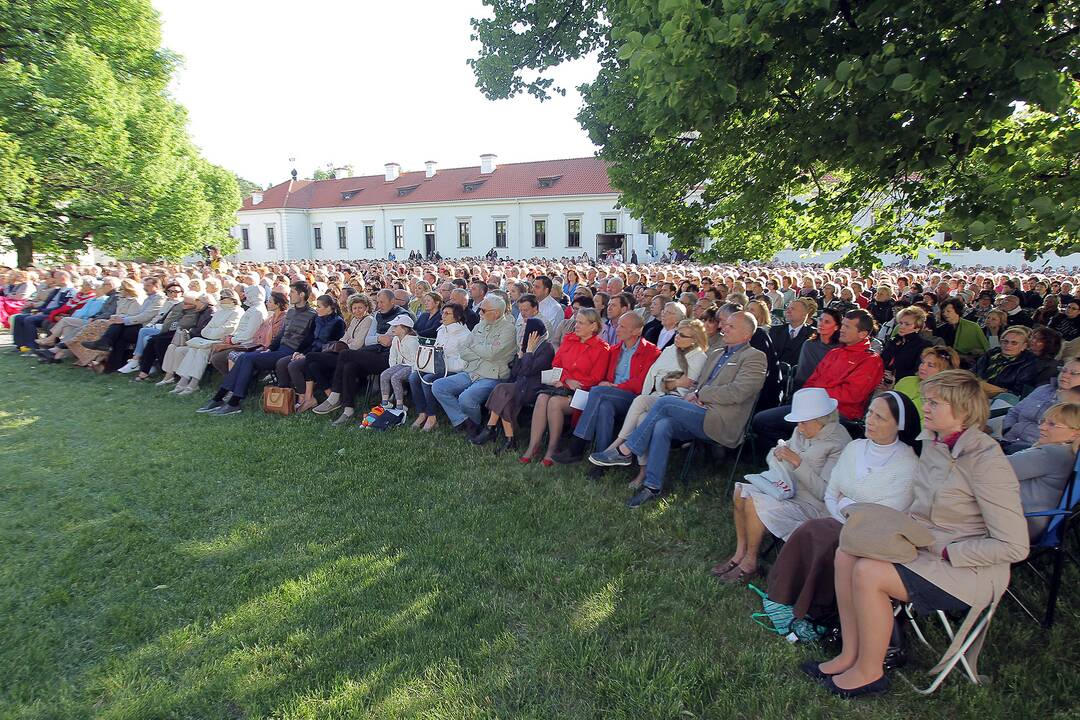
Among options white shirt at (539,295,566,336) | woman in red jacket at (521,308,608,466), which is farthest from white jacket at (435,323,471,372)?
woman in red jacket at (521,308,608,466)

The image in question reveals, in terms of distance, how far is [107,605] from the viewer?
3371 mm

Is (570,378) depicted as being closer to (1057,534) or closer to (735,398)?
(735,398)

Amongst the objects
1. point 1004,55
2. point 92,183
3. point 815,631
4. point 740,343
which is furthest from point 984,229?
point 92,183

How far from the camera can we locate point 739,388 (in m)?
4.71

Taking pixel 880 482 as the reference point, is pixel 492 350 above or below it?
above

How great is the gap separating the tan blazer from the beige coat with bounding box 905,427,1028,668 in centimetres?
199

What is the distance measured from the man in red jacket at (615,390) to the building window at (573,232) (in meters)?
37.8

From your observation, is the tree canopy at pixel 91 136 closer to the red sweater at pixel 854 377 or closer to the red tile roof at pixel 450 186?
the red sweater at pixel 854 377

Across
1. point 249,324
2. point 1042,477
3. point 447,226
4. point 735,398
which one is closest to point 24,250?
point 249,324

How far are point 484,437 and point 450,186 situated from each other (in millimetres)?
44743

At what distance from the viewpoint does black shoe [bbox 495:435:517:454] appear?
5875 millimetres

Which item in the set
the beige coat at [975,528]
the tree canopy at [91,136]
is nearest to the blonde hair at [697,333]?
the beige coat at [975,528]

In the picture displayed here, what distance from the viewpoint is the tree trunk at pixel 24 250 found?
17966 mm

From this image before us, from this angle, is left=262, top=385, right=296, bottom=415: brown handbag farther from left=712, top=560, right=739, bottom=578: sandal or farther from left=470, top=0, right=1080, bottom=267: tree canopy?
left=712, top=560, right=739, bottom=578: sandal
